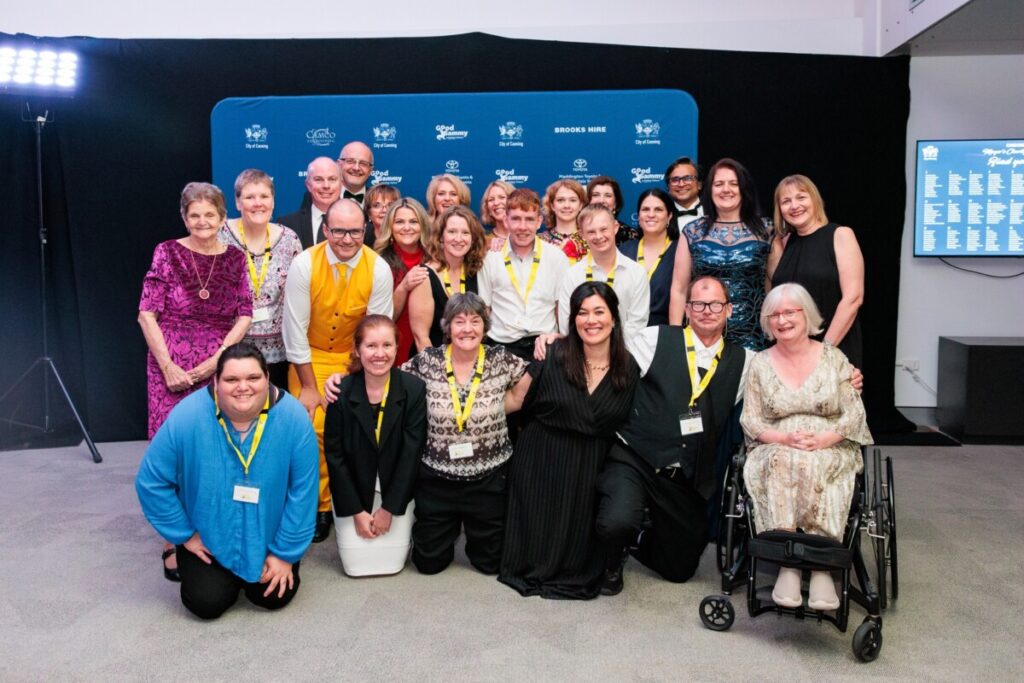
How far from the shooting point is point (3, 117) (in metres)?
5.70

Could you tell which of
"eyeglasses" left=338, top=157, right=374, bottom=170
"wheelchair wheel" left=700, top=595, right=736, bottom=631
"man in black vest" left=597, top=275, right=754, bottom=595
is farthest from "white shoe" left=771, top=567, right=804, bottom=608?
"eyeglasses" left=338, top=157, right=374, bottom=170

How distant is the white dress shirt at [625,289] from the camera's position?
373 cm

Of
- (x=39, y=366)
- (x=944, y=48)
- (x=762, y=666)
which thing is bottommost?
(x=762, y=666)

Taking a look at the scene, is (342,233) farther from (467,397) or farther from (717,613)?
(717,613)

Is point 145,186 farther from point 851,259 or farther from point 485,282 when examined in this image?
point 851,259

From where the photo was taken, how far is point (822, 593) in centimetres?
269

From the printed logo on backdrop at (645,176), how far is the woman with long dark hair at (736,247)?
1.99 metres

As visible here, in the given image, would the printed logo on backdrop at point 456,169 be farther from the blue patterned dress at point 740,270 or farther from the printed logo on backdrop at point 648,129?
the blue patterned dress at point 740,270

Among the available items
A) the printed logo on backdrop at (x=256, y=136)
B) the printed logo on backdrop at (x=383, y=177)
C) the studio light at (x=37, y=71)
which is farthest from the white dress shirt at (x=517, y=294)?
the studio light at (x=37, y=71)

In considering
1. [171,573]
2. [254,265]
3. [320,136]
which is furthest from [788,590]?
[320,136]

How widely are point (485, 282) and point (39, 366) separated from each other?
375 cm

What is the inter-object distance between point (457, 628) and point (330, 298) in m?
1.43

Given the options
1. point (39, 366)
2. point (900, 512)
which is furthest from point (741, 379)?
point (39, 366)

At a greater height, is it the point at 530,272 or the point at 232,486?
the point at 530,272
